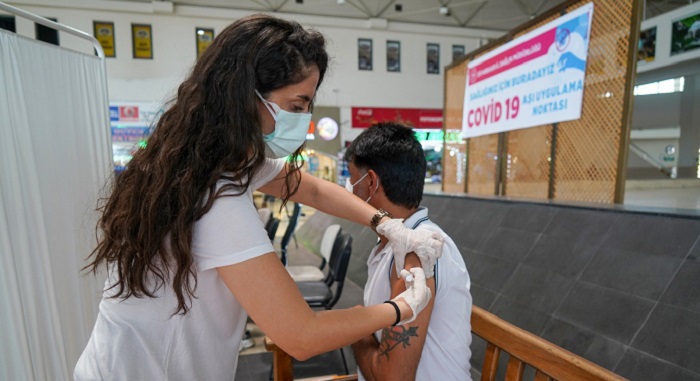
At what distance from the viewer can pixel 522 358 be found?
3.34ft

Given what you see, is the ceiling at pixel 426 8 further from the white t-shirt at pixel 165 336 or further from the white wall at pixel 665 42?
the white t-shirt at pixel 165 336

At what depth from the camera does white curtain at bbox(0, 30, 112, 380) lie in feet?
4.90

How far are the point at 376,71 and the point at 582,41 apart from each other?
9755 millimetres

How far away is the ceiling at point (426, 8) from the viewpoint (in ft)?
37.8

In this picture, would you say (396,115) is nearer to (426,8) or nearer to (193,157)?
(426,8)

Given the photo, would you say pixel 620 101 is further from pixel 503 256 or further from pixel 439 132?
pixel 439 132

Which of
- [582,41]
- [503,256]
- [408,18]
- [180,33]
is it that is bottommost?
[503,256]

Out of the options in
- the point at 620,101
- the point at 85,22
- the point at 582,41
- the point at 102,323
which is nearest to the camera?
the point at 102,323

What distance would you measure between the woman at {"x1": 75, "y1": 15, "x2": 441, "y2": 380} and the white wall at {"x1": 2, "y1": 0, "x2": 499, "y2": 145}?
9.23 m

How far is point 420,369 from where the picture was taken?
1.15m

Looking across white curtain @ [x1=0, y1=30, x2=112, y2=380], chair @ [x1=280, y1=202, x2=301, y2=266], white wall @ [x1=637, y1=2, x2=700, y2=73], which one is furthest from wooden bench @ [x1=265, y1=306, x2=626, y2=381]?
white wall @ [x1=637, y1=2, x2=700, y2=73]

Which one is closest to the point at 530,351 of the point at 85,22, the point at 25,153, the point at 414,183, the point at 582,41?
the point at 414,183

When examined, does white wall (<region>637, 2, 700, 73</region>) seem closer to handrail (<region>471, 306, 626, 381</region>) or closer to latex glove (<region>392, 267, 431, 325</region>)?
handrail (<region>471, 306, 626, 381</region>)

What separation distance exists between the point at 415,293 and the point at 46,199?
164cm
